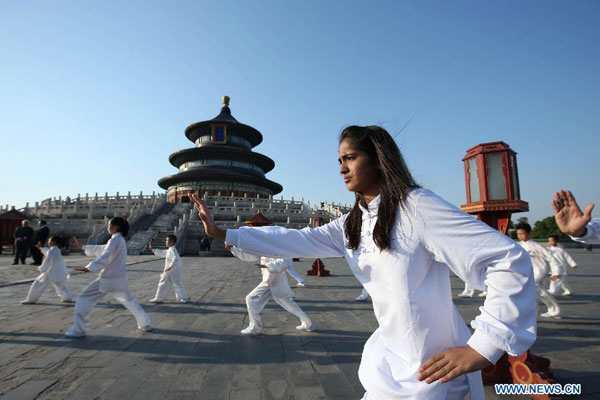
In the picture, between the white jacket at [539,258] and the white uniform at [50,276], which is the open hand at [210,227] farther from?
the white uniform at [50,276]

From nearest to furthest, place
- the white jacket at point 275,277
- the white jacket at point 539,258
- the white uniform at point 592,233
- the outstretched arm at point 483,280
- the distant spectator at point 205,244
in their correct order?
the outstretched arm at point 483,280 < the white uniform at point 592,233 < the white jacket at point 275,277 < the white jacket at point 539,258 < the distant spectator at point 205,244

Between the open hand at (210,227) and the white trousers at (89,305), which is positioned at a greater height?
the open hand at (210,227)

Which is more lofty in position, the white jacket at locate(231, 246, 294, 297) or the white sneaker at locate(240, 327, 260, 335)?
the white jacket at locate(231, 246, 294, 297)

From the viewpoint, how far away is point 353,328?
14.6ft

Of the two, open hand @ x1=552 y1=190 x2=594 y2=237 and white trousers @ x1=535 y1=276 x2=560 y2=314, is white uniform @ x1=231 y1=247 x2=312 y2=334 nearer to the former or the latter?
open hand @ x1=552 y1=190 x2=594 y2=237

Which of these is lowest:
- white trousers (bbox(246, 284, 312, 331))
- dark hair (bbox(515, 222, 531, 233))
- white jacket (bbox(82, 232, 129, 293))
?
white trousers (bbox(246, 284, 312, 331))

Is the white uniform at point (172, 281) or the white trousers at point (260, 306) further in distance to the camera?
the white uniform at point (172, 281)

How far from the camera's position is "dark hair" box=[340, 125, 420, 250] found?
4.44 feet

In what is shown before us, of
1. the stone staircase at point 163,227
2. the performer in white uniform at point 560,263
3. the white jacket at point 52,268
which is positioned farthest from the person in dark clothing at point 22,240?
the performer in white uniform at point 560,263

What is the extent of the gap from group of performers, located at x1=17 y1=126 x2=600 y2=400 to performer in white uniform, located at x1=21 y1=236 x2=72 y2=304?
6193 mm

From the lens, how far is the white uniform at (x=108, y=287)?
4.07 metres

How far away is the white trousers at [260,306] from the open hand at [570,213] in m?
3.25

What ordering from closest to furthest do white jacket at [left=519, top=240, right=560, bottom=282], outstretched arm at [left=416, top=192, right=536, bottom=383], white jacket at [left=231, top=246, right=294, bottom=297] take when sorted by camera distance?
1. outstretched arm at [left=416, top=192, right=536, bottom=383]
2. white jacket at [left=231, top=246, right=294, bottom=297]
3. white jacket at [left=519, top=240, right=560, bottom=282]

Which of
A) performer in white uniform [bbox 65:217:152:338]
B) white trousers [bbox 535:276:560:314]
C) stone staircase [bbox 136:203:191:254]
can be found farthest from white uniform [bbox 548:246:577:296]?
stone staircase [bbox 136:203:191:254]
